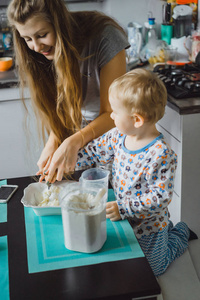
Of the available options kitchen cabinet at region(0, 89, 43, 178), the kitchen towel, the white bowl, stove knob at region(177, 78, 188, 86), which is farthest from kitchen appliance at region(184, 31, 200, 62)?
the kitchen towel

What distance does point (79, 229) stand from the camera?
0.95 metres

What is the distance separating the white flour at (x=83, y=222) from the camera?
3.05 ft

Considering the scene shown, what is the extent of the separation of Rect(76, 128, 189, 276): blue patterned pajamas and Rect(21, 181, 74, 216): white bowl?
0.19 meters

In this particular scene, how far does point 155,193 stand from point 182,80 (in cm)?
110

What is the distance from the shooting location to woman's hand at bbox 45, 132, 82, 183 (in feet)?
4.11

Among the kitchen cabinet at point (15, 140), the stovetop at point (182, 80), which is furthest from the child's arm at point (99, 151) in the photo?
the kitchen cabinet at point (15, 140)

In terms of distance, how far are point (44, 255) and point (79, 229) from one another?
4.5 inches

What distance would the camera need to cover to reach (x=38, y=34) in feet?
4.22

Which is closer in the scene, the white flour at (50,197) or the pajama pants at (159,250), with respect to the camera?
the white flour at (50,197)

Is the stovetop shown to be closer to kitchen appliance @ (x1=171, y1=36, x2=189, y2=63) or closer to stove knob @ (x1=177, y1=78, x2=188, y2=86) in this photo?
stove knob @ (x1=177, y1=78, x2=188, y2=86)

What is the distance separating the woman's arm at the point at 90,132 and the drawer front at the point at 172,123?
0.53m

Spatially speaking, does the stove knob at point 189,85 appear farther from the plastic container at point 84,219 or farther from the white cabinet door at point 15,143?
the plastic container at point 84,219

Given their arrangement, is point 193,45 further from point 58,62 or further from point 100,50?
point 58,62

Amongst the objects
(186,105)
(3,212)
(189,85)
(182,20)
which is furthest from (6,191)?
(182,20)
